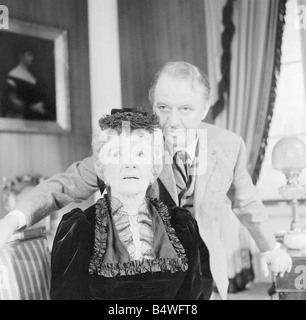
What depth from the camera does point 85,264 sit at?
44.4 inches

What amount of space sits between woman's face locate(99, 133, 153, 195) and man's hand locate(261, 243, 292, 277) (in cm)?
48

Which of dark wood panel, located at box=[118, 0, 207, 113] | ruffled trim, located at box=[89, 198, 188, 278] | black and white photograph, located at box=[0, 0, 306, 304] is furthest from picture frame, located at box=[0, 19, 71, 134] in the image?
ruffled trim, located at box=[89, 198, 188, 278]

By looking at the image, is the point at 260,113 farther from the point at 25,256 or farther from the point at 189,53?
the point at 25,256

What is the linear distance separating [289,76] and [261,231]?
1.77 feet

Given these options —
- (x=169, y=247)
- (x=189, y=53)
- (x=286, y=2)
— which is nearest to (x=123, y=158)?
(x=169, y=247)

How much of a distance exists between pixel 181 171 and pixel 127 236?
0.29 metres

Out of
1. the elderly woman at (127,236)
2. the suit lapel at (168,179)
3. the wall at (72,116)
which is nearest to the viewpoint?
the elderly woman at (127,236)

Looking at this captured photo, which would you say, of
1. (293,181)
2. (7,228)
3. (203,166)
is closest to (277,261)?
(293,181)

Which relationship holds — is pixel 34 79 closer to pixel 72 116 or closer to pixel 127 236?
pixel 72 116

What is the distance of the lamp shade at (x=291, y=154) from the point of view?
136cm

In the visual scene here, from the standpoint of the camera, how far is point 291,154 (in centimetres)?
136

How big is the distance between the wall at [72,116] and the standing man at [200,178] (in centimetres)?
13

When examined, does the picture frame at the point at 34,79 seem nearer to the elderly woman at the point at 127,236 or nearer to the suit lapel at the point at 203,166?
the elderly woman at the point at 127,236

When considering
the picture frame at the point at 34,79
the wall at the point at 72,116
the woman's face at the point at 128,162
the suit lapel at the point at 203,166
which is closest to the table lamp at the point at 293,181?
the suit lapel at the point at 203,166
